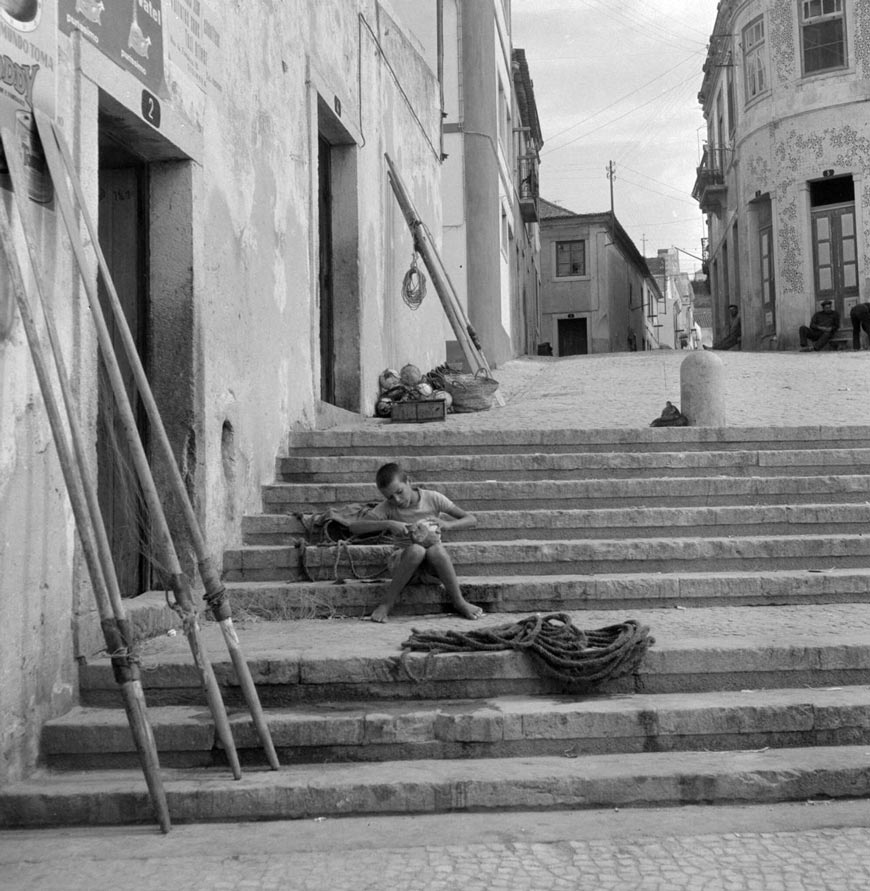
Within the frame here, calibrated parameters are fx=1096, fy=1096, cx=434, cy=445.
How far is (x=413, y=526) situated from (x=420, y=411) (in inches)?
167

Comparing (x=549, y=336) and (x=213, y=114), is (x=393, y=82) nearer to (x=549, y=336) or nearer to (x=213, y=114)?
(x=213, y=114)

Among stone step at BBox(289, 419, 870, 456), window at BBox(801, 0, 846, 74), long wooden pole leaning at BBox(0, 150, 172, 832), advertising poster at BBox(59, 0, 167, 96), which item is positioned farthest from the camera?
window at BBox(801, 0, 846, 74)

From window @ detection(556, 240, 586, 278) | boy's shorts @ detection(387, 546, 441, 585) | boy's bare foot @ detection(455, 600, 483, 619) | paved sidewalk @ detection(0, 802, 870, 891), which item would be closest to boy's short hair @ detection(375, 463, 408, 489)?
boy's shorts @ detection(387, 546, 441, 585)

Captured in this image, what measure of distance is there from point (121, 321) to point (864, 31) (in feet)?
67.7

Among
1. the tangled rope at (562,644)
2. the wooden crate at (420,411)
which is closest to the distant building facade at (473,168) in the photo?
the wooden crate at (420,411)

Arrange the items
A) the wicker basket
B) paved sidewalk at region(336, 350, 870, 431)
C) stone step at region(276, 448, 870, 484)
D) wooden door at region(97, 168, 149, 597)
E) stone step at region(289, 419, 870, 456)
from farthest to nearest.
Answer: the wicker basket < paved sidewalk at region(336, 350, 870, 431) < stone step at region(289, 419, 870, 456) < stone step at region(276, 448, 870, 484) < wooden door at region(97, 168, 149, 597)

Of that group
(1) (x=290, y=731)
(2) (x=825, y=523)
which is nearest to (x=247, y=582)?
(1) (x=290, y=731)

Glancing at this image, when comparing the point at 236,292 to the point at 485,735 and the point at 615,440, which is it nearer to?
the point at 615,440

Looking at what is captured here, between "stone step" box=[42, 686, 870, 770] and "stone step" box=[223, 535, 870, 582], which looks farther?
"stone step" box=[223, 535, 870, 582]

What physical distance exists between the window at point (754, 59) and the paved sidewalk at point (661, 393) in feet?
25.4

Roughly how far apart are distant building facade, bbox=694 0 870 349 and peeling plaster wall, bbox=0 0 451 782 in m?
12.2

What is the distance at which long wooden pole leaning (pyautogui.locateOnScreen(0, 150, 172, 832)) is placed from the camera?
4.08 meters

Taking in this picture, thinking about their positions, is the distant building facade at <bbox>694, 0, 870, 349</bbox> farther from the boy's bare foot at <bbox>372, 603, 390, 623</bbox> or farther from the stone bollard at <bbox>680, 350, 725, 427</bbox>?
the boy's bare foot at <bbox>372, 603, 390, 623</bbox>

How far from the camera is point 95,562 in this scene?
414 cm
